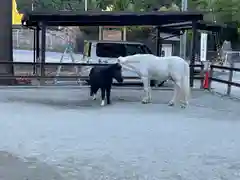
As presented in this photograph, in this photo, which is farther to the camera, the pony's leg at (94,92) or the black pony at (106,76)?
the pony's leg at (94,92)

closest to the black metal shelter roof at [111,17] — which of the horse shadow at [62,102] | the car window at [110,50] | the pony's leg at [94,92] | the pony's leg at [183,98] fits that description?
the car window at [110,50]

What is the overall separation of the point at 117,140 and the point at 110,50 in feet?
37.9

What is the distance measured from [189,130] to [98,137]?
194 centimetres

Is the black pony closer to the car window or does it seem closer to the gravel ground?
the gravel ground

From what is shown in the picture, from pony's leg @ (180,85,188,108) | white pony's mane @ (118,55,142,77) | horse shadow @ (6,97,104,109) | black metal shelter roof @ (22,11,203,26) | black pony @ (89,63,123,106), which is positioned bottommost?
horse shadow @ (6,97,104,109)

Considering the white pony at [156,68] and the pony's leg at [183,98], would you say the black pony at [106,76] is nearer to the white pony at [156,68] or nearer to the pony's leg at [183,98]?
the white pony at [156,68]

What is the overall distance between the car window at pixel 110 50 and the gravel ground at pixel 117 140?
5552 millimetres

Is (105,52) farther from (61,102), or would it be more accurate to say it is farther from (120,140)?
(120,140)

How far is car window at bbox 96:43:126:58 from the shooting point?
65.6 feet

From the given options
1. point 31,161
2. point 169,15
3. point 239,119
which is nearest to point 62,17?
point 169,15

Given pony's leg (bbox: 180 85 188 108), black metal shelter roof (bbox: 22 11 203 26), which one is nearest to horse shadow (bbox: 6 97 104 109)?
pony's leg (bbox: 180 85 188 108)

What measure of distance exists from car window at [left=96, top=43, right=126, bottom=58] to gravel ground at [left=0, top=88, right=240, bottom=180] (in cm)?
555

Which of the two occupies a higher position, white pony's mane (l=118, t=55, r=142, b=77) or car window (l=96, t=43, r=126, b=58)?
car window (l=96, t=43, r=126, b=58)

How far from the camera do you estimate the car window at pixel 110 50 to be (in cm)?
1998
